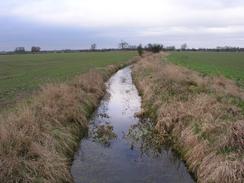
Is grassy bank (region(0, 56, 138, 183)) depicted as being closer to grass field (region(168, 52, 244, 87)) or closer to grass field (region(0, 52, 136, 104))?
grass field (region(0, 52, 136, 104))

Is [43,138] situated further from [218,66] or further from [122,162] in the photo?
[218,66]

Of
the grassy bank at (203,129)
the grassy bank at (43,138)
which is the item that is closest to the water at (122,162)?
the grassy bank at (43,138)

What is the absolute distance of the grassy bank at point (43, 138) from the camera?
9898mm

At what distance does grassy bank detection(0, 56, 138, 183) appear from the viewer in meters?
9.90

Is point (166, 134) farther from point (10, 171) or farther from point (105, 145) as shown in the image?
point (10, 171)

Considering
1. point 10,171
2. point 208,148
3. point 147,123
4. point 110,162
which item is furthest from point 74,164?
point 147,123

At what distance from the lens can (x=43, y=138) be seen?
482 inches

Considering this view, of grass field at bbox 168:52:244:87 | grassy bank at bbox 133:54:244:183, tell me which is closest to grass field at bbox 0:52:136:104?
grassy bank at bbox 133:54:244:183

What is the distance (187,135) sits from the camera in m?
13.7

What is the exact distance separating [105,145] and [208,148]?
4923mm

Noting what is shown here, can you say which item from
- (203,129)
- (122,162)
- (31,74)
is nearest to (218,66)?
(31,74)

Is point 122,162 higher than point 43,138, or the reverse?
point 43,138

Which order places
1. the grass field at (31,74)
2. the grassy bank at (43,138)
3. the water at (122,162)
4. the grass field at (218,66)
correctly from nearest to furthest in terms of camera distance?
the grassy bank at (43,138)
the water at (122,162)
the grass field at (31,74)
the grass field at (218,66)

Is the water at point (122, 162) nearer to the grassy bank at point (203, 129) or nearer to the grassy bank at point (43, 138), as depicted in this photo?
the grassy bank at point (43, 138)
